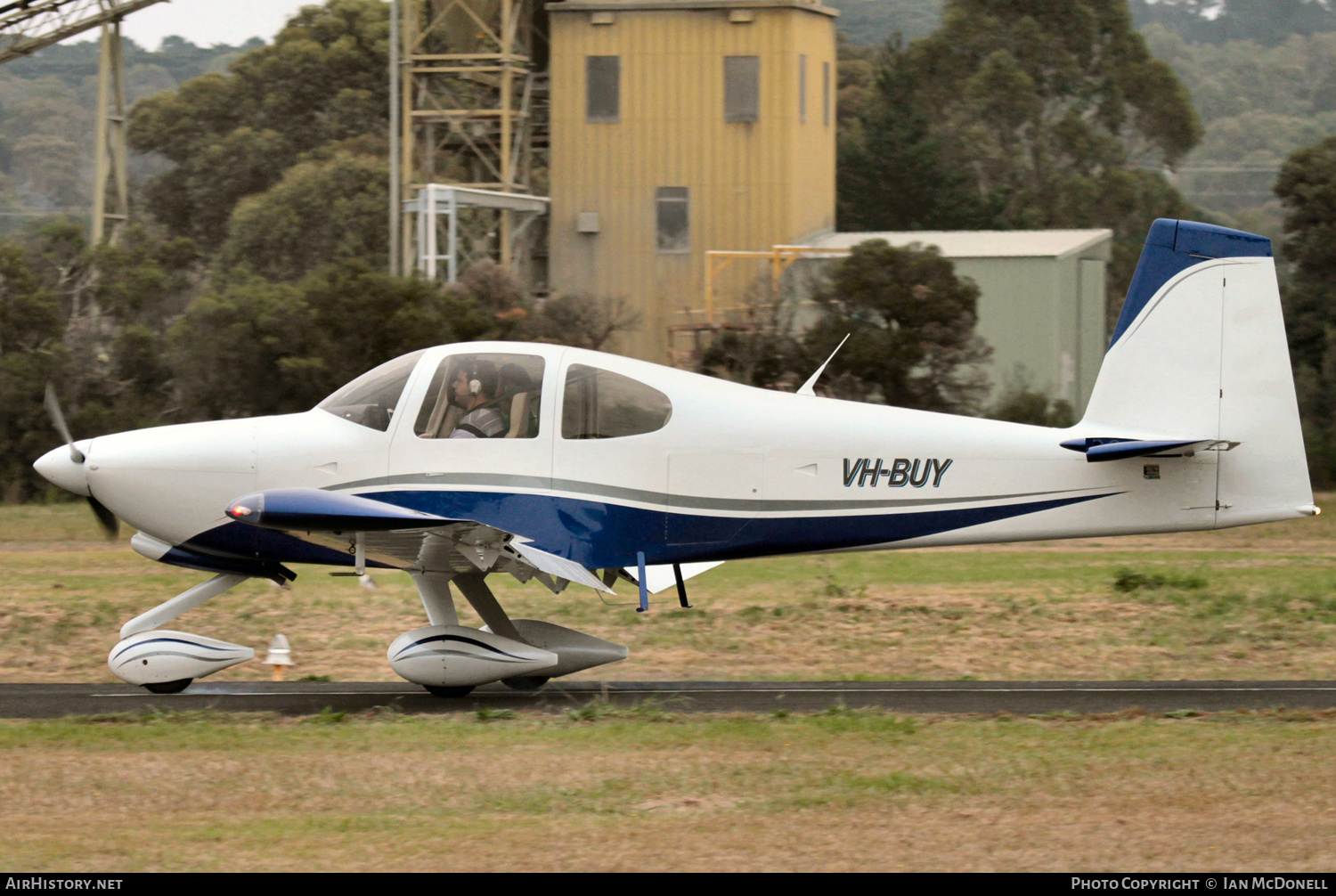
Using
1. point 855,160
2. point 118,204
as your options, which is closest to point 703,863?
point 118,204

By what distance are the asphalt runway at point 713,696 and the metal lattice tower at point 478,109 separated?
2303cm

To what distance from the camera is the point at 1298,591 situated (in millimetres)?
13641

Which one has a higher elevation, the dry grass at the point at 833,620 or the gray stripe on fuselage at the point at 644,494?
the gray stripe on fuselage at the point at 644,494

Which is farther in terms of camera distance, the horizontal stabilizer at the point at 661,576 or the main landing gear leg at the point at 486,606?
the horizontal stabilizer at the point at 661,576

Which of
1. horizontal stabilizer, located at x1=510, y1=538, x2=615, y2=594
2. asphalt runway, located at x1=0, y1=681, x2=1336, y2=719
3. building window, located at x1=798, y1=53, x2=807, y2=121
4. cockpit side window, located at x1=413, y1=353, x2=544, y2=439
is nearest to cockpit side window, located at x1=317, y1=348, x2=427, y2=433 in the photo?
cockpit side window, located at x1=413, y1=353, x2=544, y2=439

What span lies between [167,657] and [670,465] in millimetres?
3170

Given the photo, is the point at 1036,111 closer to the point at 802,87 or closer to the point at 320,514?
the point at 802,87

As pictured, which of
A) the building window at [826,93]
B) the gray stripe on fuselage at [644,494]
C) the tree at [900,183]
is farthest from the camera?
the tree at [900,183]

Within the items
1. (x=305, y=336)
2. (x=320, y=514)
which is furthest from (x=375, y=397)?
(x=305, y=336)

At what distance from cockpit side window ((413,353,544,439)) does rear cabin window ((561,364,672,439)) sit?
195 millimetres

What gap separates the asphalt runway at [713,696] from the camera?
29.7ft

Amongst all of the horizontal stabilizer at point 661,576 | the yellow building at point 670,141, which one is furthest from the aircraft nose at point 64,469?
the yellow building at point 670,141

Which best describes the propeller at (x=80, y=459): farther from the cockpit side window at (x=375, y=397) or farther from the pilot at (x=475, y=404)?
the pilot at (x=475, y=404)

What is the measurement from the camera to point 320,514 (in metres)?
7.94
